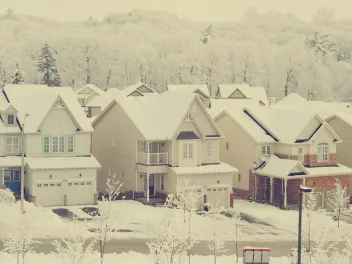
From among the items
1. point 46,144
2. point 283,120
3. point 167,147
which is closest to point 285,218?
point 167,147

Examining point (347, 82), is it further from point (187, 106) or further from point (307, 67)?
point (187, 106)

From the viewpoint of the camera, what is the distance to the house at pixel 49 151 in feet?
186

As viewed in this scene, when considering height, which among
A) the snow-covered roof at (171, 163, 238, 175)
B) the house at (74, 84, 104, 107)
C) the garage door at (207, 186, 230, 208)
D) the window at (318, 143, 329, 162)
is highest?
the house at (74, 84, 104, 107)

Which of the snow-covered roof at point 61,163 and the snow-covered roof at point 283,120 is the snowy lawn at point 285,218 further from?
the snow-covered roof at point 61,163

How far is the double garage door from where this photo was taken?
186ft

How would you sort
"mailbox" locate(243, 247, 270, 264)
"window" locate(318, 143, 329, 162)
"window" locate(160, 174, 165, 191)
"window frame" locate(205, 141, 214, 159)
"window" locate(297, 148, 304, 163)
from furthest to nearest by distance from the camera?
"window" locate(318, 143, 329, 162), "window" locate(297, 148, 304, 163), "window frame" locate(205, 141, 214, 159), "window" locate(160, 174, 165, 191), "mailbox" locate(243, 247, 270, 264)

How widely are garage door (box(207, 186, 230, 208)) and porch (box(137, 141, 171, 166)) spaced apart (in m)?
4.04

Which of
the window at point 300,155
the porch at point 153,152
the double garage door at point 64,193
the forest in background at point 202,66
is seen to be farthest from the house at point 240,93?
the double garage door at point 64,193

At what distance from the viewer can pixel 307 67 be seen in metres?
153

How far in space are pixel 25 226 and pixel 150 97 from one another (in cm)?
2904

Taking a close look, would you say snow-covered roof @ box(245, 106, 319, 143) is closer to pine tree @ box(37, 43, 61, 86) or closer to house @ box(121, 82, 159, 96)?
house @ box(121, 82, 159, 96)

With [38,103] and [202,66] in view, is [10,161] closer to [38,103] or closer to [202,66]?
[38,103]

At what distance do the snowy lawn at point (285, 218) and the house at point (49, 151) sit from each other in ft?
39.6

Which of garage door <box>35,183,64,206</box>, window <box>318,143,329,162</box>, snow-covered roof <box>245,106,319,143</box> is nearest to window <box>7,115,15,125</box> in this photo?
garage door <box>35,183,64,206</box>
